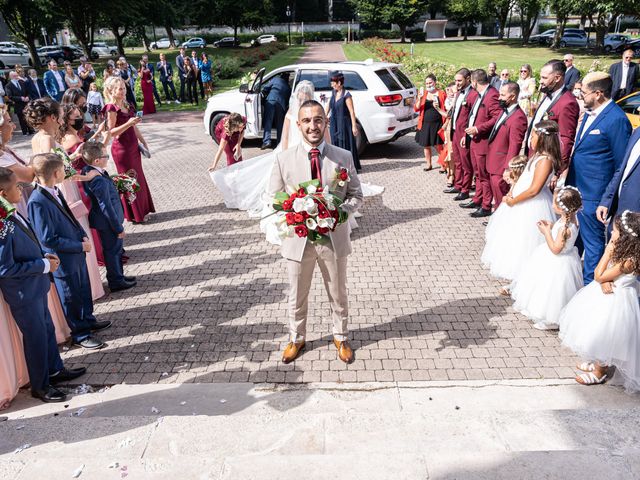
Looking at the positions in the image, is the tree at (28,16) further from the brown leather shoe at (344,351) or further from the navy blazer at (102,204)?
the brown leather shoe at (344,351)

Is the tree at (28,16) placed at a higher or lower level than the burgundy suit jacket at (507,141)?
higher

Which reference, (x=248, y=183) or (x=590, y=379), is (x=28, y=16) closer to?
(x=248, y=183)

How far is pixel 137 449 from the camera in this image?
3.33 meters

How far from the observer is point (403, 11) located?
6175 cm

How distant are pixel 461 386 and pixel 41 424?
3.49m

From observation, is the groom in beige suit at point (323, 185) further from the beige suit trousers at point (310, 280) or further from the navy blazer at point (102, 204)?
the navy blazer at point (102, 204)

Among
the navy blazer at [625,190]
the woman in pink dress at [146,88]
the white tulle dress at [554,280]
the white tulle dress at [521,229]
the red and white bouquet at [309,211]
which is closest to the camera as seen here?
the red and white bouquet at [309,211]

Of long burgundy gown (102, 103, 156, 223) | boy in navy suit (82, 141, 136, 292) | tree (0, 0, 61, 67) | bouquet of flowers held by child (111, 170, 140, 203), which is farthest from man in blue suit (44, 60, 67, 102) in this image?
tree (0, 0, 61, 67)

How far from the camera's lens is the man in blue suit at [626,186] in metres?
4.95

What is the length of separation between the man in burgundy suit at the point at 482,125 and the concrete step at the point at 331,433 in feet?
15.8

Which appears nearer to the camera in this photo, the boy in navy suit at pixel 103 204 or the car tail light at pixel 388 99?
the boy in navy suit at pixel 103 204

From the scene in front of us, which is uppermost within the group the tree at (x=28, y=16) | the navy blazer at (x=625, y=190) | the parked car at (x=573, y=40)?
the tree at (x=28, y=16)

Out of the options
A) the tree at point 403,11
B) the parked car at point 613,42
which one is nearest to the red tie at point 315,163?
the parked car at point 613,42

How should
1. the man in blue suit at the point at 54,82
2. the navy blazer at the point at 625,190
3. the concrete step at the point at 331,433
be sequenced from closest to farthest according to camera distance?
the concrete step at the point at 331,433
the navy blazer at the point at 625,190
the man in blue suit at the point at 54,82
